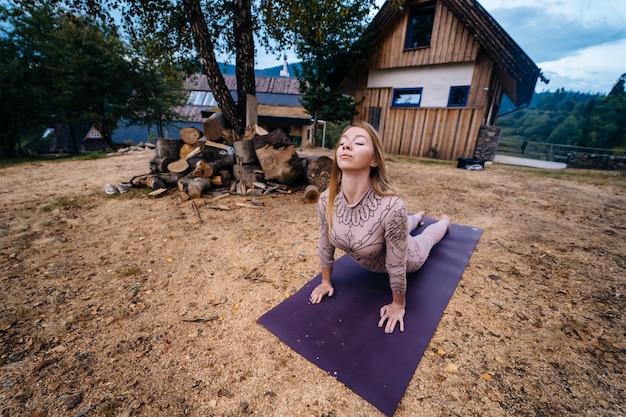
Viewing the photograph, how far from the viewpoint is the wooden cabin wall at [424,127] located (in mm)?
10849

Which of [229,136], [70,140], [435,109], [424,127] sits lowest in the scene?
[70,140]

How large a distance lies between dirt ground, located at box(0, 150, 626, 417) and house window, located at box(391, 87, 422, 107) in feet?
28.9

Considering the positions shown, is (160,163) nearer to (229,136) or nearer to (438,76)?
(229,136)

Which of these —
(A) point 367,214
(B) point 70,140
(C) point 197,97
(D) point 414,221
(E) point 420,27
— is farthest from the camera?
(C) point 197,97

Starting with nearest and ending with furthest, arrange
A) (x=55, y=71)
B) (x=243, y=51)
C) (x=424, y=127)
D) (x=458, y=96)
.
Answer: (x=243, y=51) → (x=458, y=96) → (x=424, y=127) → (x=55, y=71)

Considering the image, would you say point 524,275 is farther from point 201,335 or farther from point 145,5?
point 145,5

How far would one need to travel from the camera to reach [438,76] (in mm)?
11023

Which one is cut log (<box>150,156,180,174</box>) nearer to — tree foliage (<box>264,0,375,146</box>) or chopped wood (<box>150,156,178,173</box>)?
chopped wood (<box>150,156,178,173</box>)

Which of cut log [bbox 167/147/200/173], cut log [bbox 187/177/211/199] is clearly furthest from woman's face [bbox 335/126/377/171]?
cut log [bbox 167/147/200/173]

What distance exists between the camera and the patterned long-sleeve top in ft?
6.12

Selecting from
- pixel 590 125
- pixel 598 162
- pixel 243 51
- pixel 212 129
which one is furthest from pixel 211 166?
pixel 590 125

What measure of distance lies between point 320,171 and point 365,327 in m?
3.62

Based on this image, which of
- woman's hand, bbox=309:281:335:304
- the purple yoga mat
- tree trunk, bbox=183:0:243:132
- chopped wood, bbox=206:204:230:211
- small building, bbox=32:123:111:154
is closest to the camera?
the purple yoga mat

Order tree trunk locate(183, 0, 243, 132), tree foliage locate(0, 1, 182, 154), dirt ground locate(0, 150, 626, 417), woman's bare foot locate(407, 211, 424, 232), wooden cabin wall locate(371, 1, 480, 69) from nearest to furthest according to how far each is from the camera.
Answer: dirt ground locate(0, 150, 626, 417) → woman's bare foot locate(407, 211, 424, 232) → tree trunk locate(183, 0, 243, 132) → wooden cabin wall locate(371, 1, 480, 69) → tree foliage locate(0, 1, 182, 154)
